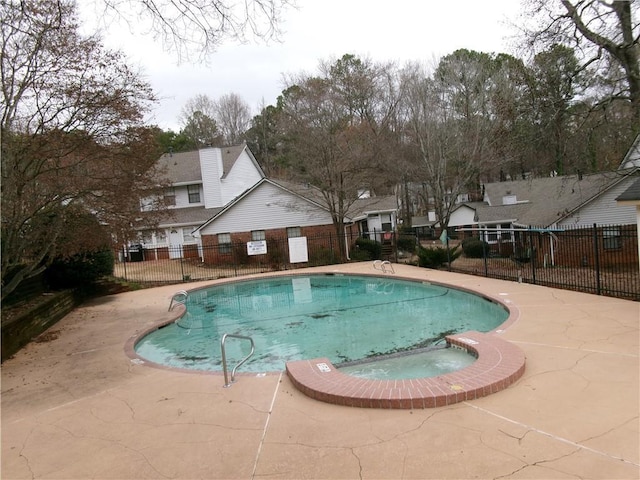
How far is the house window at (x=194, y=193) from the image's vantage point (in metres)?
30.5

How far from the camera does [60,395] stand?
6113 millimetres

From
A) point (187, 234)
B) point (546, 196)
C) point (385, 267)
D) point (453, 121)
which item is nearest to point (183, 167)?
point (187, 234)

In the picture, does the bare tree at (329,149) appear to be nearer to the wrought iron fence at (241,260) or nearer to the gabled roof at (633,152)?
the wrought iron fence at (241,260)

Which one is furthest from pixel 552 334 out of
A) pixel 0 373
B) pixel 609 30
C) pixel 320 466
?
pixel 0 373

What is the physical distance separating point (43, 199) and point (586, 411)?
375 inches

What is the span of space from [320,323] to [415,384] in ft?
20.4

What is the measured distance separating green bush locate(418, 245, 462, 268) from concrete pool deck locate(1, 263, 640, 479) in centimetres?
1088

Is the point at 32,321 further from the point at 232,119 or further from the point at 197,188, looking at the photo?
the point at 232,119

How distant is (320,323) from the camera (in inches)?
440

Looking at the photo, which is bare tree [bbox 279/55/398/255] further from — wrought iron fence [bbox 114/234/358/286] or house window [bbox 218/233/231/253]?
house window [bbox 218/233/231/253]

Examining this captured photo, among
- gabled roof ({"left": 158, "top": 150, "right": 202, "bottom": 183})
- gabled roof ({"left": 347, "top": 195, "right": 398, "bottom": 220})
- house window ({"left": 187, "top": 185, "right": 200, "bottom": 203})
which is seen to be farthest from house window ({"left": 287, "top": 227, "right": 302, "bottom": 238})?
house window ({"left": 187, "top": 185, "right": 200, "bottom": 203})

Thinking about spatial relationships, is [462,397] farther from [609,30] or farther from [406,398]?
[609,30]

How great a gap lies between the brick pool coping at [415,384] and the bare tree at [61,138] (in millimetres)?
6021

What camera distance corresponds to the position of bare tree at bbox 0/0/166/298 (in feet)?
24.5
